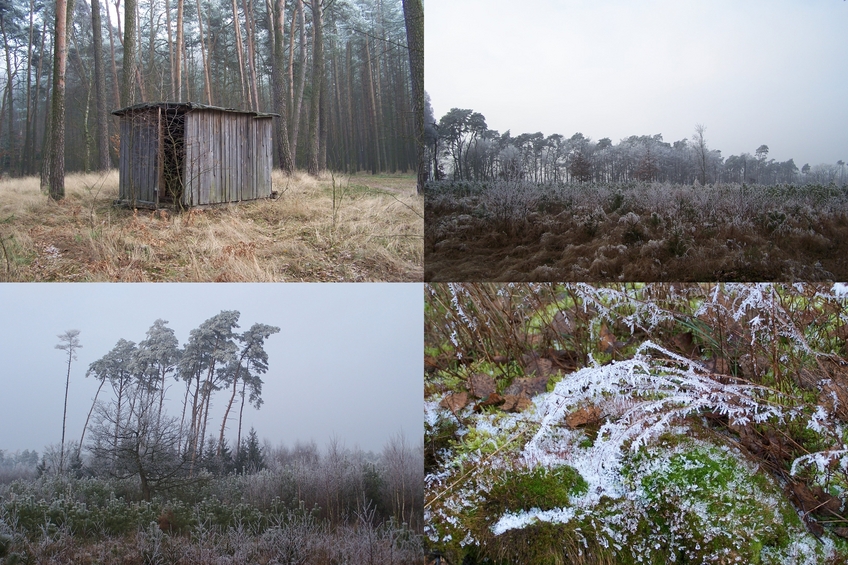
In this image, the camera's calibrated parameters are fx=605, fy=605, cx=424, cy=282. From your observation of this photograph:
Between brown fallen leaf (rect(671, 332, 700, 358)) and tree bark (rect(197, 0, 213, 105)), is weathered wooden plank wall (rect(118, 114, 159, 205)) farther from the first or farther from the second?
brown fallen leaf (rect(671, 332, 700, 358))

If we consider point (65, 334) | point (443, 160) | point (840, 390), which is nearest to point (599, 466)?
point (840, 390)

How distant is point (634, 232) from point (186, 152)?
3.01 metres

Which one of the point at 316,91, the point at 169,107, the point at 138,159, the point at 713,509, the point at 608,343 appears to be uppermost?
the point at 316,91

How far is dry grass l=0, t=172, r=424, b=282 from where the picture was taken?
368 cm

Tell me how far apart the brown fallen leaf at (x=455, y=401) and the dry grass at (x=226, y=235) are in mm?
806

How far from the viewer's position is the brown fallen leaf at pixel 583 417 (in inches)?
119

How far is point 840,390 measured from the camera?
110 inches

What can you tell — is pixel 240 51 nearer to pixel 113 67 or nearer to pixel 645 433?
pixel 113 67

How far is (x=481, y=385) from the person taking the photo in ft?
10.8

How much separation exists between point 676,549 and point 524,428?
85cm

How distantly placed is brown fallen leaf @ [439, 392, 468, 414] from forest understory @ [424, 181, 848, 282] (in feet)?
2.66

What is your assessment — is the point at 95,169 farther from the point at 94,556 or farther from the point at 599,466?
the point at 599,466

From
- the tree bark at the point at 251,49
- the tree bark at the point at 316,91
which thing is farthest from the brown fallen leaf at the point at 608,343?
the tree bark at the point at 251,49

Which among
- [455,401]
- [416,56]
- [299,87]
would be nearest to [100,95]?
[299,87]
